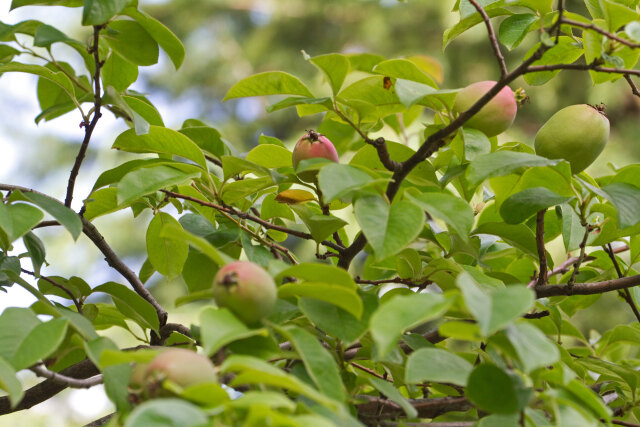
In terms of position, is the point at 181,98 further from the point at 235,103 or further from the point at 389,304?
the point at 389,304

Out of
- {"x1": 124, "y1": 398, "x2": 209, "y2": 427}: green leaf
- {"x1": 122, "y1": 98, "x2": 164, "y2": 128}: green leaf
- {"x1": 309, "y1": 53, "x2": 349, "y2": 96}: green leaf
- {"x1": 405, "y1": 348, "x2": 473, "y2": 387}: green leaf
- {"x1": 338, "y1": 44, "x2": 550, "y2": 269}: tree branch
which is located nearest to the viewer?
{"x1": 124, "y1": 398, "x2": 209, "y2": 427}: green leaf

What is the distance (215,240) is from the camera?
0.74 metres

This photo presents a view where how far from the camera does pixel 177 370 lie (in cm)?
43

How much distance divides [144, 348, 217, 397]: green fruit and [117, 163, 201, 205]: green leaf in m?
0.20

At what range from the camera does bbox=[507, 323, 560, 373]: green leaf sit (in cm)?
42

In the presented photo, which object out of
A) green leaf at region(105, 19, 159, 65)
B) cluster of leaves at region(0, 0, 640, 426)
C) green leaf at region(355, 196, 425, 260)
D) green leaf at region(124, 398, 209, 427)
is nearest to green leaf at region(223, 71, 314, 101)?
cluster of leaves at region(0, 0, 640, 426)

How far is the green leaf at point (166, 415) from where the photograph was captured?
0.36 m

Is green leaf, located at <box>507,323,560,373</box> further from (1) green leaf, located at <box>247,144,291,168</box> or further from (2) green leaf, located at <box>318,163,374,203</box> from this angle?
(1) green leaf, located at <box>247,144,291,168</box>

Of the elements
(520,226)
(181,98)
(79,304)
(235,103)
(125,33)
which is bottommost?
(520,226)

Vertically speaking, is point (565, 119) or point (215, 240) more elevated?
point (215, 240)

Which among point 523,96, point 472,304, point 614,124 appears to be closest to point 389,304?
point 472,304

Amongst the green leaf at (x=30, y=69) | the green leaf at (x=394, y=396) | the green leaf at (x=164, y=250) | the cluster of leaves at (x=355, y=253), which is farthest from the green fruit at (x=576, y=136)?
the green leaf at (x=30, y=69)

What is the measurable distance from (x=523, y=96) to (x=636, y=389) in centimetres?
37

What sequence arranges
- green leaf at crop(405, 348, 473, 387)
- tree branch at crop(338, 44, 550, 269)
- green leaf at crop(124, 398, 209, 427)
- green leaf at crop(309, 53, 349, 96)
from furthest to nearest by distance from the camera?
green leaf at crop(309, 53, 349, 96) < tree branch at crop(338, 44, 550, 269) < green leaf at crop(405, 348, 473, 387) < green leaf at crop(124, 398, 209, 427)
